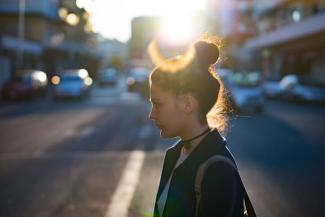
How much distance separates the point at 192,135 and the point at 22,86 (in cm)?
2955

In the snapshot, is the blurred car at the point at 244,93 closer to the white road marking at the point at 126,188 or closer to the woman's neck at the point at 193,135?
the white road marking at the point at 126,188

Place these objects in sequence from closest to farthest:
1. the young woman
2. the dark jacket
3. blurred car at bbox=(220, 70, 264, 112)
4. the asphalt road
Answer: the dark jacket, the young woman, the asphalt road, blurred car at bbox=(220, 70, 264, 112)

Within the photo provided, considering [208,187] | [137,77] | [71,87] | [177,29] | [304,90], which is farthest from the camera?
[137,77]

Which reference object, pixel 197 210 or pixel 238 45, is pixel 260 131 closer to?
pixel 197 210

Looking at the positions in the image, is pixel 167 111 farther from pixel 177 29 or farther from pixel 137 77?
pixel 137 77

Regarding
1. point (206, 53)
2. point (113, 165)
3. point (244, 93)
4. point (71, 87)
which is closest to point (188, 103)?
point (206, 53)

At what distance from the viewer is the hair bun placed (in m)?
2.16

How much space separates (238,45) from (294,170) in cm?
6921

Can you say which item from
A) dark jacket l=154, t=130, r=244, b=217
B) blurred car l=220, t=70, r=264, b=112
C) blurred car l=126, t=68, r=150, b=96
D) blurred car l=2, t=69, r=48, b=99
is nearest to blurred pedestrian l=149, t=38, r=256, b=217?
dark jacket l=154, t=130, r=244, b=217

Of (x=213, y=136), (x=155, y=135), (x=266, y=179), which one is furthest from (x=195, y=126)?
(x=155, y=135)

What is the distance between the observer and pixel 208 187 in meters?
1.90

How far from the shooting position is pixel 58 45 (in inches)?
2389

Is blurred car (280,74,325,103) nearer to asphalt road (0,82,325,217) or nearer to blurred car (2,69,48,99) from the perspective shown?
asphalt road (0,82,325,217)

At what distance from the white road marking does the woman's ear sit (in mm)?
3995
